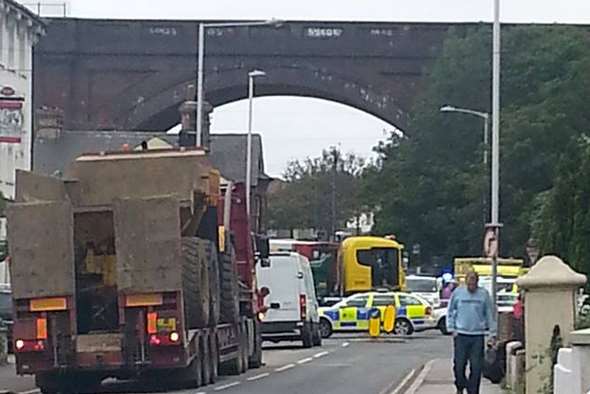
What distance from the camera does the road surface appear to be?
87.9 feet

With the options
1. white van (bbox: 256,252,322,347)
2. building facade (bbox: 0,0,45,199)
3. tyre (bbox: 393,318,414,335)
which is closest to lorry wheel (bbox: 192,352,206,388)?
white van (bbox: 256,252,322,347)

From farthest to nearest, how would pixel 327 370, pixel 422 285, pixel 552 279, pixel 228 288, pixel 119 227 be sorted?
pixel 422 285
pixel 327 370
pixel 228 288
pixel 119 227
pixel 552 279

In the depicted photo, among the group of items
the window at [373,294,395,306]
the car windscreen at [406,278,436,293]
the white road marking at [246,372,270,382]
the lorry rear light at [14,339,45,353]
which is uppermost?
the lorry rear light at [14,339,45,353]

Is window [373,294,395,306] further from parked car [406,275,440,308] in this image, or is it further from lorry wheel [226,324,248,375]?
lorry wheel [226,324,248,375]

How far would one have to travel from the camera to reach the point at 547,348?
18.2m

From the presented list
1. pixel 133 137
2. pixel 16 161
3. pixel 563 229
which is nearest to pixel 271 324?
pixel 563 229

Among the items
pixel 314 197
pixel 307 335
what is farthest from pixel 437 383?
pixel 314 197

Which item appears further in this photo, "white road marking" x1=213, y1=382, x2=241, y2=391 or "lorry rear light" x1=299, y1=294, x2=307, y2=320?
"lorry rear light" x1=299, y1=294, x2=307, y2=320

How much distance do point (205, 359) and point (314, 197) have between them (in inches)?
3713

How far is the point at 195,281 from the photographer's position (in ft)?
84.2

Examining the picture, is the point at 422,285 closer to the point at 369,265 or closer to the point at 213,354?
the point at 369,265

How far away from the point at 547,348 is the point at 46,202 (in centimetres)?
909

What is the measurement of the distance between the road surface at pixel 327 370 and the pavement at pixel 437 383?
0.45 m

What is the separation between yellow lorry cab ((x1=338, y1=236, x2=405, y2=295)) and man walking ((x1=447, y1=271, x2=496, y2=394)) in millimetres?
47011
